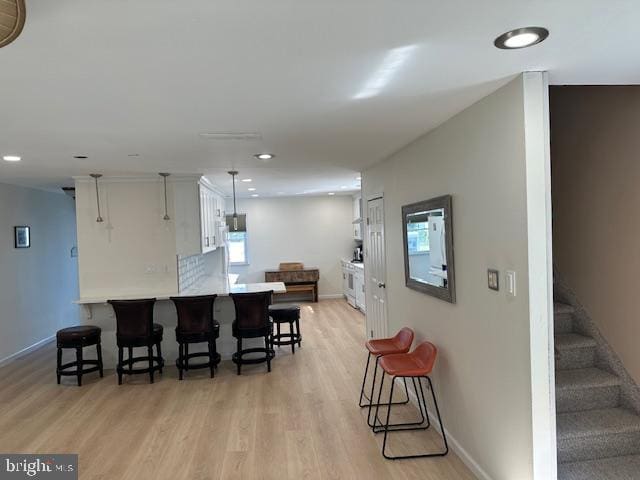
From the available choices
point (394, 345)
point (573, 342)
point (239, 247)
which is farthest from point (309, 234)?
point (573, 342)

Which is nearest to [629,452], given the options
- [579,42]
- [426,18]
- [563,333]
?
[563,333]

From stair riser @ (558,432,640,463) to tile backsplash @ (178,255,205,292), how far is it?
14.0 ft

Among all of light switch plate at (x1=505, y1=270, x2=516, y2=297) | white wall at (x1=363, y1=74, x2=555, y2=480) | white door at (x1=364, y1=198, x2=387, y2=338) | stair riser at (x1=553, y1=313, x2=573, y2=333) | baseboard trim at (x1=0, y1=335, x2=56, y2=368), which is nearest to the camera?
white wall at (x1=363, y1=74, x2=555, y2=480)

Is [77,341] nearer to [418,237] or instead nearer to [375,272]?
[375,272]

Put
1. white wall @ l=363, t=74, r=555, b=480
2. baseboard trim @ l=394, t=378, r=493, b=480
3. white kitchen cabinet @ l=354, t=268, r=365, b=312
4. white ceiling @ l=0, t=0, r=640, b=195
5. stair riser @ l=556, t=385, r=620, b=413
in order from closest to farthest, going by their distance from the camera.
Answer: white ceiling @ l=0, t=0, r=640, b=195, white wall @ l=363, t=74, r=555, b=480, baseboard trim @ l=394, t=378, r=493, b=480, stair riser @ l=556, t=385, r=620, b=413, white kitchen cabinet @ l=354, t=268, r=365, b=312

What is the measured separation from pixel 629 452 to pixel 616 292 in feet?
3.20

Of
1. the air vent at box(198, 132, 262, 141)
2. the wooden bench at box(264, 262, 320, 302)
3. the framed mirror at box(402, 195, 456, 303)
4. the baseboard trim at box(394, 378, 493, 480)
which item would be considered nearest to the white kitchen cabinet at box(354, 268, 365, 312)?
the wooden bench at box(264, 262, 320, 302)

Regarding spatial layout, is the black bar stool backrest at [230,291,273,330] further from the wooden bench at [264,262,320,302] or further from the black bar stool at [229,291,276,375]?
the wooden bench at [264,262,320,302]

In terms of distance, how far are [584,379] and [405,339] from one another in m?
1.27

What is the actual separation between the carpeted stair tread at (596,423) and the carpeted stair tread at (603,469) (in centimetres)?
15

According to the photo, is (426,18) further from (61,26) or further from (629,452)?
(629,452)

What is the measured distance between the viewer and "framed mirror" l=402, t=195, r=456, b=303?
289cm

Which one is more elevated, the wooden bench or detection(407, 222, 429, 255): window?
detection(407, 222, 429, 255): window

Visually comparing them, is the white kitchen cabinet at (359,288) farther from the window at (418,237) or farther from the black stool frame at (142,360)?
the window at (418,237)
